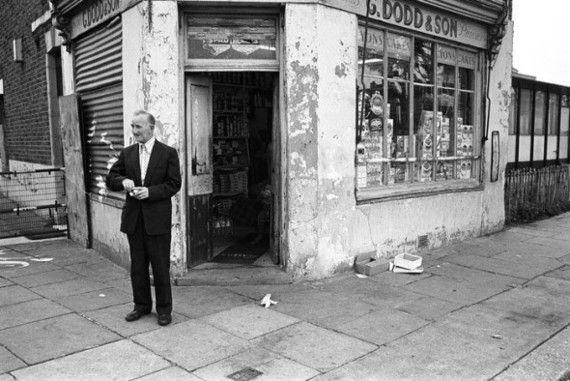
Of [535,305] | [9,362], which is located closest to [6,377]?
[9,362]

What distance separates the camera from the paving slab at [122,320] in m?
5.03

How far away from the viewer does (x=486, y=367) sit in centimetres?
431

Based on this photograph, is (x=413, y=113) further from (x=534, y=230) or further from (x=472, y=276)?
(x=534, y=230)

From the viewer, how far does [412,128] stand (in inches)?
337

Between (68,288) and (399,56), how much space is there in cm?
570

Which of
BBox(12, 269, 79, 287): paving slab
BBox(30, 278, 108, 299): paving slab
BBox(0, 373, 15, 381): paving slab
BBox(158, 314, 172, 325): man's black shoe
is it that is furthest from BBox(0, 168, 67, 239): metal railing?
BBox(0, 373, 15, 381): paving slab

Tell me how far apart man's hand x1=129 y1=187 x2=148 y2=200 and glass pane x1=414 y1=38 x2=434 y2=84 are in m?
5.29

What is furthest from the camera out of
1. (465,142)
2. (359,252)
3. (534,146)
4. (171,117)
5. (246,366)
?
(534,146)

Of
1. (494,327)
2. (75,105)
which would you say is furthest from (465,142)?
(75,105)

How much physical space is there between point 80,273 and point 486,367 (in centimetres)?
520

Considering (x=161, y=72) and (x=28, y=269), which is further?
(x=28, y=269)

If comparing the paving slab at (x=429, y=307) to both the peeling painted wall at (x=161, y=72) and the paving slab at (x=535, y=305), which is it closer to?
the paving slab at (x=535, y=305)

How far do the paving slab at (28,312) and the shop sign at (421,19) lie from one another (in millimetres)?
4767

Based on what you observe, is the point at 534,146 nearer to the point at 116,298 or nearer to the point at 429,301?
the point at 429,301
